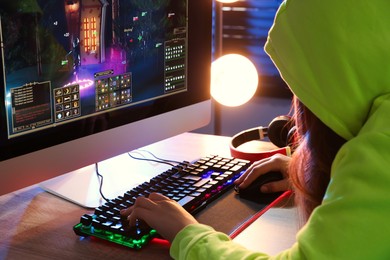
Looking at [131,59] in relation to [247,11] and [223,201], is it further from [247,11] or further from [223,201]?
[247,11]

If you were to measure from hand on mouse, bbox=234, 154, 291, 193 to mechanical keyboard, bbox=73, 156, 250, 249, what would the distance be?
3cm

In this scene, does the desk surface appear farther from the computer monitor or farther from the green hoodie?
the green hoodie

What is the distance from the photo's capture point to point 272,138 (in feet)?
4.61

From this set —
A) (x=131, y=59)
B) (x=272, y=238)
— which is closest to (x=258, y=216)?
(x=272, y=238)

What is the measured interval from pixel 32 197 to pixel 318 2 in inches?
26.4

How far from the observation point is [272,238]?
0.95m

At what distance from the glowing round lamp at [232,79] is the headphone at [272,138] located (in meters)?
0.16

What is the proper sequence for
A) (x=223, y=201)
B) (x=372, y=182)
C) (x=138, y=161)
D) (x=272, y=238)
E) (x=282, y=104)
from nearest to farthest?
(x=372, y=182) < (x=272, y=238) < (x=223, y=201) < (x=138, y=161) < (x=282, y=104)

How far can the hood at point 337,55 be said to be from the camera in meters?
0.65

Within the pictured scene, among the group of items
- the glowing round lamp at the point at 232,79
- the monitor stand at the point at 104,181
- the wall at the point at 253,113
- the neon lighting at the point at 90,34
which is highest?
the neon lighting at the point at 90,34

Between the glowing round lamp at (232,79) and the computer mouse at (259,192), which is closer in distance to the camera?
the computer mouse at (259,192)

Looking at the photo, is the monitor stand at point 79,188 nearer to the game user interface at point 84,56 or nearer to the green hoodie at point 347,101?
the game user interface at point 84,56

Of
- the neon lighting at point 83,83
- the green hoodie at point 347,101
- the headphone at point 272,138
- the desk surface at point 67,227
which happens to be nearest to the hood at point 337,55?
the green hoodie at point 347,101

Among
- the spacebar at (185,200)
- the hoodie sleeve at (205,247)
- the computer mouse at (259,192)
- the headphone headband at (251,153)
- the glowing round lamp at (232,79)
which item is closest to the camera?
the hoodie sleeve at (205,247)
